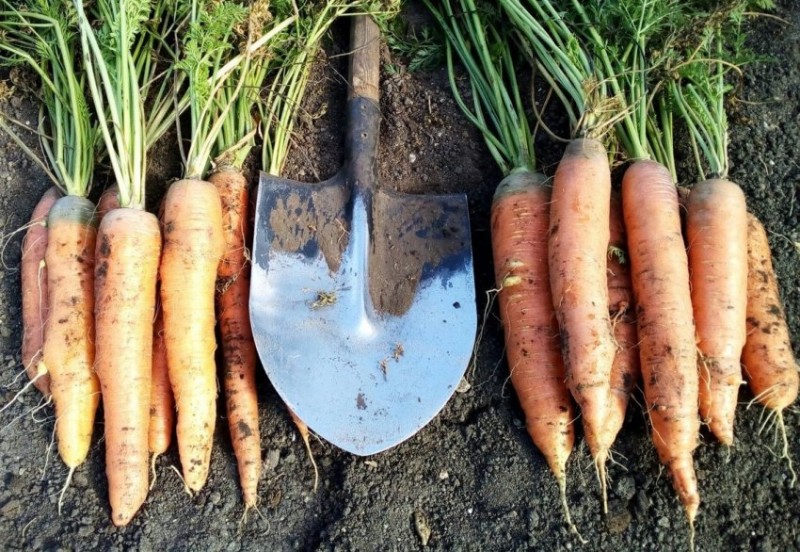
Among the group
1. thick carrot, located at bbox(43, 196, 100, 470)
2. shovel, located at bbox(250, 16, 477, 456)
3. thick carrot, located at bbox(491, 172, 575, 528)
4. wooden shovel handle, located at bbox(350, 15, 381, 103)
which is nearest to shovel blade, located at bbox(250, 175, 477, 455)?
shovel, located at bbox(250, 16, 477, 456)

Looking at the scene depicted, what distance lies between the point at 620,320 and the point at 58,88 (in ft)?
7.30

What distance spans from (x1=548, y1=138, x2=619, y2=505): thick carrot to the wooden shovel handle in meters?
0.85

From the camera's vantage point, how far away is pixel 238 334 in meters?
2.36

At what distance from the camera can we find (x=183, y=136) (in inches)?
110

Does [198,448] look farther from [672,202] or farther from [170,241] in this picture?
[672,202]

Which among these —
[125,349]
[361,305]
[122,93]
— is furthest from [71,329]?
[361,305]

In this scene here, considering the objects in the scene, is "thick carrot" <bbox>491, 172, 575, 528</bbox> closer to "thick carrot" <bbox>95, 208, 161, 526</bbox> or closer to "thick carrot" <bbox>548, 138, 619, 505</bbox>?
"thick carrot" <bbox>548, 138, 619, 505</bbox>

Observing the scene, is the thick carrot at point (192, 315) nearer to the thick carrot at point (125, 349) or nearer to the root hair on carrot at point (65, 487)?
the thick carrot at point (125, 349)

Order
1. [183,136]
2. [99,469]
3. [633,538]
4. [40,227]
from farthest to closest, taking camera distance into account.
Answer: [183,136] → [40,227] → [99,469] → [633,538]

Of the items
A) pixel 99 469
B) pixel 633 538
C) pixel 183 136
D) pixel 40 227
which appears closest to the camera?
pixel 633 538

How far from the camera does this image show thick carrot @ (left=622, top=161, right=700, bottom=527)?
7.01 ft

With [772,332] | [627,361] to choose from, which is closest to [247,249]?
[627,361]

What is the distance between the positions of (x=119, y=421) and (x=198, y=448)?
266mm

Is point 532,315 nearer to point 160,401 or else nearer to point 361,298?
point 361,298
